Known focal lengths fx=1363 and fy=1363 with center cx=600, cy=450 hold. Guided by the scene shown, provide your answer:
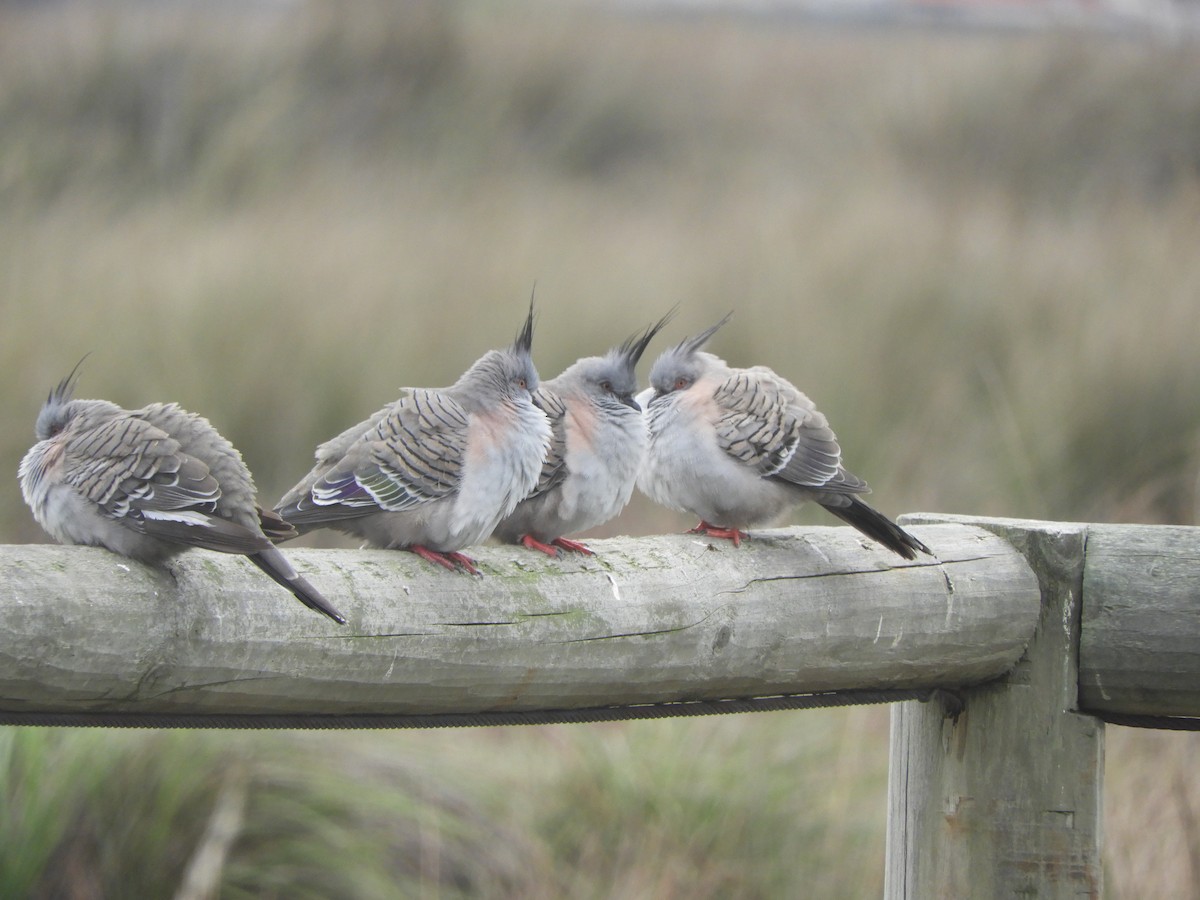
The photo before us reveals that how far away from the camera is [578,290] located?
23.2ft

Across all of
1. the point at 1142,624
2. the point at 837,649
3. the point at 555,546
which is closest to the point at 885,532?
the point at 837,649

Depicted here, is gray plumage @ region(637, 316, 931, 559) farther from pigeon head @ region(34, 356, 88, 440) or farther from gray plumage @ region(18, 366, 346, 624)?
pigeon head @ region(34, 356, 88, 440)

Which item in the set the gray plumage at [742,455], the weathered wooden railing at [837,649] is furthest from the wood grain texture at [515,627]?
the gray plumage at [742,455]

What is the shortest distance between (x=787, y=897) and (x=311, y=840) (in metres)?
1.34

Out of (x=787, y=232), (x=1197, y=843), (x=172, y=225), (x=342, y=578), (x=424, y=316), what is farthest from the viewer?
(x=787, y=232)

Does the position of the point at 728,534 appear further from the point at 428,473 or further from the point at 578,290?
the point at 578,290

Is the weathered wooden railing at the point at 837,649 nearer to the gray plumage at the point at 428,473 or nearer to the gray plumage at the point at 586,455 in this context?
the gray plumage at the point at 428,473

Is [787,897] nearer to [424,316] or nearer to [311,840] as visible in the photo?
[311,840]

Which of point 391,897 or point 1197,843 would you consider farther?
point 391,897

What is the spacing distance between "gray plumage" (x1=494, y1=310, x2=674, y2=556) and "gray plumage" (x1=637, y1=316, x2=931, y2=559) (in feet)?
0.31

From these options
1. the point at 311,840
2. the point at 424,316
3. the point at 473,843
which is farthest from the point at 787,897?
the point at 424,316

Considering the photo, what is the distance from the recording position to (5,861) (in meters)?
3.46

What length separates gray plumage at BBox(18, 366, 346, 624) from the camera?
183 cm

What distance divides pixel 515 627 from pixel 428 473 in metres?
0.46
